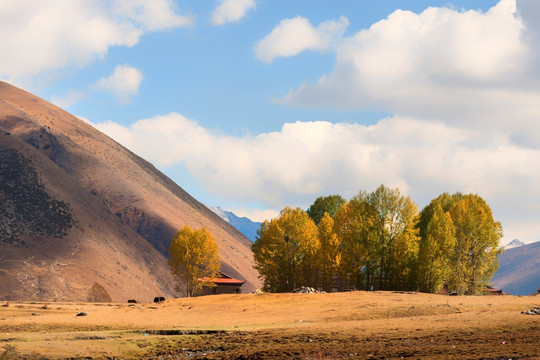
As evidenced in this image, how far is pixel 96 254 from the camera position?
190375 mm

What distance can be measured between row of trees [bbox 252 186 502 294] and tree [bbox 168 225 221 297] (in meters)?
16.2

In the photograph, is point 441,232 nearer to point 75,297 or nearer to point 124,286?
point 75,297

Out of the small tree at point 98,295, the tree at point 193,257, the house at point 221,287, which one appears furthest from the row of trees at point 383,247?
the small tree at point 98,295

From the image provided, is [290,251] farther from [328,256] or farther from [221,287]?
[221,287]

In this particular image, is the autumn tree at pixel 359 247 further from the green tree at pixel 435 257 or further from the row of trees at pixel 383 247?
the green tree at pixel 435 257

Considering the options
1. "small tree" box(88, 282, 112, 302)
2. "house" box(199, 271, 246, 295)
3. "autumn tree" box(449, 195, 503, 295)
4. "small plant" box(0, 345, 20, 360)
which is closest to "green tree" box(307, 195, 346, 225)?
"house" box(199, 271, 246, 295)

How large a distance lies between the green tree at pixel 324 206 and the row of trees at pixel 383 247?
20.9 metres

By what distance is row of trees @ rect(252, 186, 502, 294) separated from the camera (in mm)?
81125

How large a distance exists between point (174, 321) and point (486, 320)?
1094 inches

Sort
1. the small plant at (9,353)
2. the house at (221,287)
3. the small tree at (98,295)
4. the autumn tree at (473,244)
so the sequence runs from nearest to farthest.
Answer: the small plant at (9,353) → the autumn tree at (473,244) → the house at (221,287) → the small tree at (98,295)

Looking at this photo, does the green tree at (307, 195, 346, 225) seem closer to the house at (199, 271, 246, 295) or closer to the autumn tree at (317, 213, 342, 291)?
the house at (199, 271, 246, 295)

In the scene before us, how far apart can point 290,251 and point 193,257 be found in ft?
83.3

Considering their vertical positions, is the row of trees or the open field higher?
the row of trees

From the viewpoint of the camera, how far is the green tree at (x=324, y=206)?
116 metres
